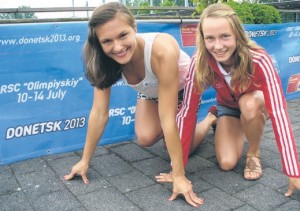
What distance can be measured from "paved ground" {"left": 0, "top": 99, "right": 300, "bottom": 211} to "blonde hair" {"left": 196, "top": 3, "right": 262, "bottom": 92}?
767mm

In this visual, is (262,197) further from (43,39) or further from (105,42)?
(43,39)

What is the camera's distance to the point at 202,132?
3533 mm

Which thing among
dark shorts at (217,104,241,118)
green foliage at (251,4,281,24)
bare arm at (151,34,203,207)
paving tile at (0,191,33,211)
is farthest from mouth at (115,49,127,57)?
green foliage at (251,4,281,24)

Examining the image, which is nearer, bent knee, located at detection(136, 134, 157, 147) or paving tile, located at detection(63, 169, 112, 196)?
paving tile, located at detection(63, 169, 112, 196)

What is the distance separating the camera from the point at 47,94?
3338 mm

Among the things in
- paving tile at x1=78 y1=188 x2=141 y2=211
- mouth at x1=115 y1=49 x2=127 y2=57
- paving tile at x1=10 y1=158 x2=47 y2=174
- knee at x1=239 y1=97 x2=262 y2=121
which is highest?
Result: mouth at x1=115 y1=49 x2=127 y2=57

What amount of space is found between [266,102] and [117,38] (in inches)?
45.7

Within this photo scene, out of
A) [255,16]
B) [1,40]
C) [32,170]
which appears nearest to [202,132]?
[32,170]

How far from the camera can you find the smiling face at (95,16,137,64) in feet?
7.37

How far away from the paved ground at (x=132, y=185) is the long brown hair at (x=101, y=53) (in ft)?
2.69

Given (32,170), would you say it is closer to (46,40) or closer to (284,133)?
(46,40)

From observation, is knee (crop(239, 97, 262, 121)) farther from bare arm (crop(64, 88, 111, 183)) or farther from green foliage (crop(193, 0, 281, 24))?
green foliage (crop(193, 0, 281, 24))

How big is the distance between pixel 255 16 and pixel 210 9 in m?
2.99

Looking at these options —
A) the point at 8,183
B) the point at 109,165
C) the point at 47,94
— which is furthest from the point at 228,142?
the point at 8,183
